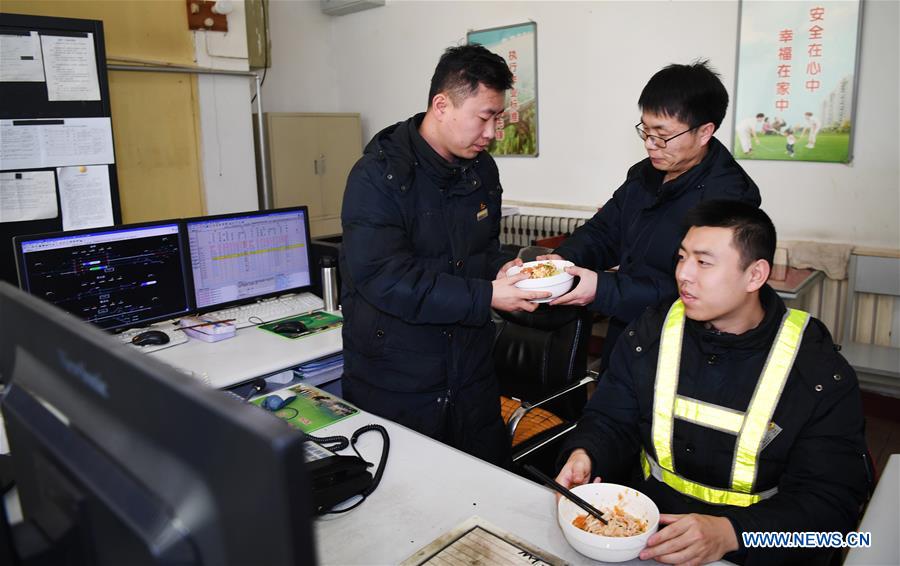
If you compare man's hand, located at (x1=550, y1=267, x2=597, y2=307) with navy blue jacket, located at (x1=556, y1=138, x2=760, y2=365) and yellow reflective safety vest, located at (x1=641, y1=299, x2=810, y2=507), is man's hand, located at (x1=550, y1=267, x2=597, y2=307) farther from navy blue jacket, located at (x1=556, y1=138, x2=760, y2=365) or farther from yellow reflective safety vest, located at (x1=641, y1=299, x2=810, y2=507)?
yellow reflective safety vest, located at (x1=641, y1=299, x2=810, y2=507)

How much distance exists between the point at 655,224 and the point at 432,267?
0.68 m

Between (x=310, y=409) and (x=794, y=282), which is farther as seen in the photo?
(x=794, y=282)

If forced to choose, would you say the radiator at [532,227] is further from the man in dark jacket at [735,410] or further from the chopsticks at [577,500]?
the chopsticks at [577,500]

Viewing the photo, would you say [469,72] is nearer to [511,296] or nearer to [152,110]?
[511,296]

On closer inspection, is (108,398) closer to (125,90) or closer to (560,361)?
(560,361)

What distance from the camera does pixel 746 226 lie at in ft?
4.89

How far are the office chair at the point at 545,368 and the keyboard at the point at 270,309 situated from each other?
0.86 metres

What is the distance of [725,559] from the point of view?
1.27 m

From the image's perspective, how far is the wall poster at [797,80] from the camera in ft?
10.9

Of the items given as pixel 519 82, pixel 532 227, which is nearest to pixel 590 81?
pixel 519 82

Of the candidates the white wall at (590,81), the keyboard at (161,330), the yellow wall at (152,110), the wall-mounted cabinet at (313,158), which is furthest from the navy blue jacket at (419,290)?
the wall-mounted cabinet at (313,158)

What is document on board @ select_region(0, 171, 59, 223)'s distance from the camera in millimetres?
3014

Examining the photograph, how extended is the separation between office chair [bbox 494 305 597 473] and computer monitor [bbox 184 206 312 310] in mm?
970

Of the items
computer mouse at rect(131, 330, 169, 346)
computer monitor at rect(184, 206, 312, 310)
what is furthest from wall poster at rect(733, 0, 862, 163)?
computer mouse at rect(131, 330, 169, 346)
